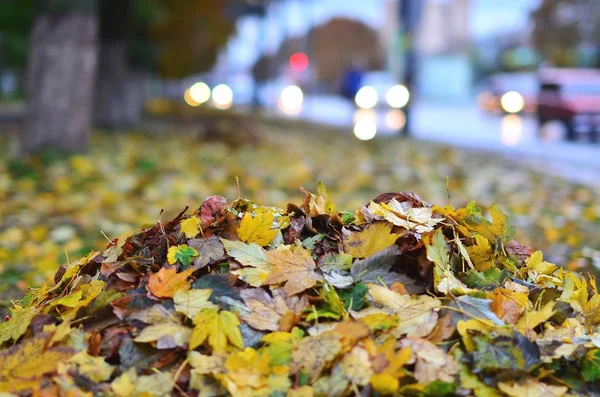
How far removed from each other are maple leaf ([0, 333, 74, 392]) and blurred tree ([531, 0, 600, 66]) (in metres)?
43.2

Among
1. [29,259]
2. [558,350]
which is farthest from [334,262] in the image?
[29,259]

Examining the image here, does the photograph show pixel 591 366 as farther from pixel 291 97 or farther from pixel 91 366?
pixel 291 97

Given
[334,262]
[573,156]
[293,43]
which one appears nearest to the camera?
[334,262]

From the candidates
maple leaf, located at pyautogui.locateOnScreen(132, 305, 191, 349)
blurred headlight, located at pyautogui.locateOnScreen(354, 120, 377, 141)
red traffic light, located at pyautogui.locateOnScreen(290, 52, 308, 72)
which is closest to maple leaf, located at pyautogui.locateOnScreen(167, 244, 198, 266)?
maple leaf, located at pyautogui.locateOnScreen(132, 305, 191, 349)

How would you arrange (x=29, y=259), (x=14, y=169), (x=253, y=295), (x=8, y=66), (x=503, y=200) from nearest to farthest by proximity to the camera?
(x=253, y=295) < (x=29, y=259) < (x=503, y=200) < (x=14, y=169) < (x=8, y=66)

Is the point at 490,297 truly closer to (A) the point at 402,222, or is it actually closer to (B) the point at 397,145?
(A) the point at 402,222

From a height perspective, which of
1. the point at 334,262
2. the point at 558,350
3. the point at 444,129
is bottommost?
the point at 444,129

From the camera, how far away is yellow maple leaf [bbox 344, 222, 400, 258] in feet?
8.36

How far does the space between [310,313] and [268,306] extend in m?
0.12

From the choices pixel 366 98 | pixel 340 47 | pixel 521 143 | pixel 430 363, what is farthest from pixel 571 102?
pixel 340 47

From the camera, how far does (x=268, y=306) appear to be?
232 cm

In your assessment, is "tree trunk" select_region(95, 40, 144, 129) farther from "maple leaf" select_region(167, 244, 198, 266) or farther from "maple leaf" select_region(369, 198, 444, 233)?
"maple leaf" select_region(167, 244, 198, 266)

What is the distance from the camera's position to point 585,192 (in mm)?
8836

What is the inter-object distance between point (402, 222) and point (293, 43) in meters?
68.9
